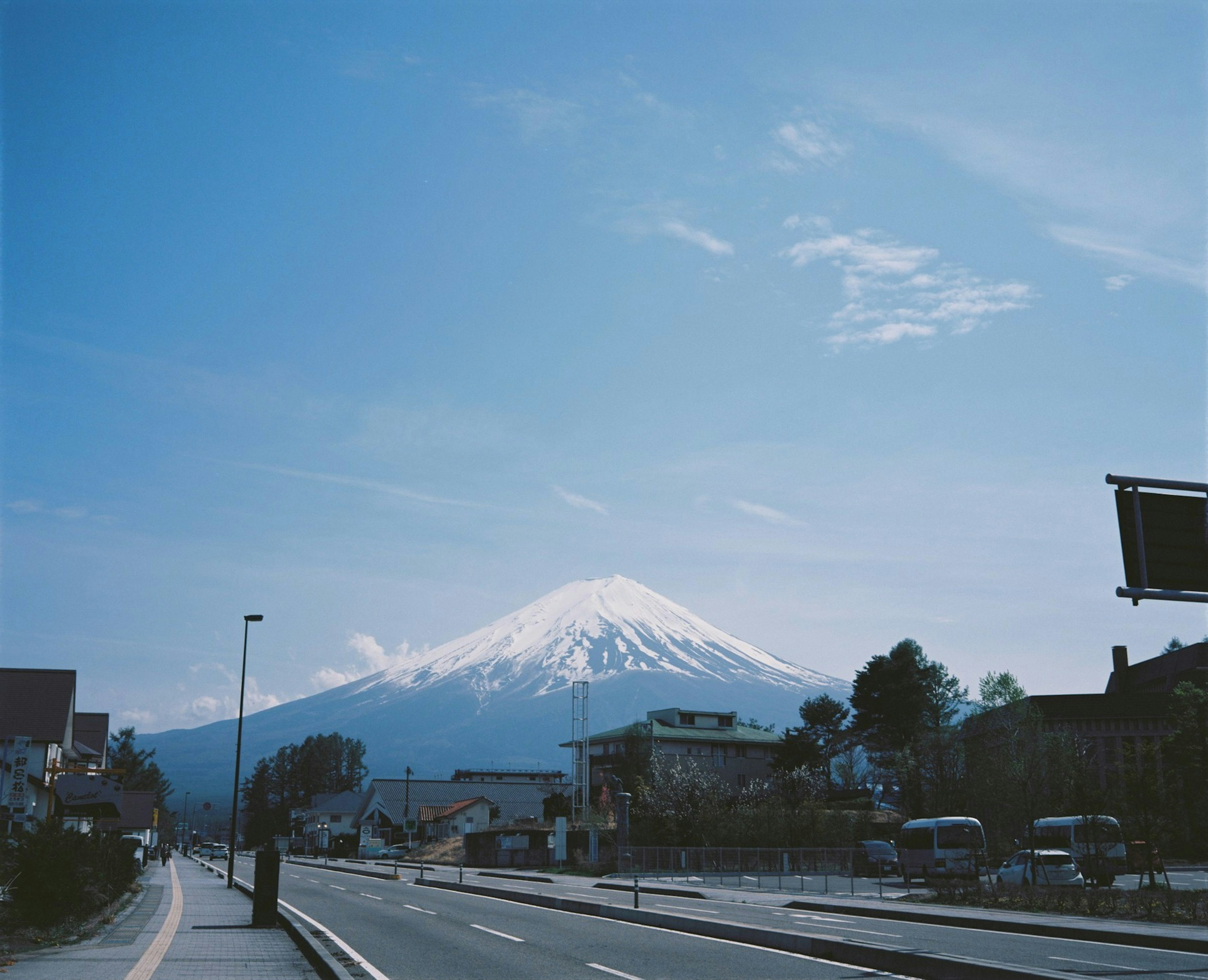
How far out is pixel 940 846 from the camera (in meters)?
43.0

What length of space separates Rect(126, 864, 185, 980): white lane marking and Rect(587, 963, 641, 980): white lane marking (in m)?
5.96

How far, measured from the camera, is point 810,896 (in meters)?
33.2

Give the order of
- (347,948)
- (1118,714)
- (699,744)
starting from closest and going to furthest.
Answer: (347,948) < (1118,714) < (699,744)

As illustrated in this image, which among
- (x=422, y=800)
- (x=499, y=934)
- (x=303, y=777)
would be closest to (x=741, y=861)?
(x=499, y=934)

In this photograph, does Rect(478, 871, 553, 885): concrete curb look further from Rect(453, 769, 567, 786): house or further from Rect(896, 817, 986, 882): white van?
Rect(453, 769, 567, 786): house

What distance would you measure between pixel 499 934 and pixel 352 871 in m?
42.3

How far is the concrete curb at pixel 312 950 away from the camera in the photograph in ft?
43.3

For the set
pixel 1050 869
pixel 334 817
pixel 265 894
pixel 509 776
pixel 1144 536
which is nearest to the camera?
pixel 1144 536

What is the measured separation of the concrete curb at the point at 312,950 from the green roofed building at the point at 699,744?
62042 mm

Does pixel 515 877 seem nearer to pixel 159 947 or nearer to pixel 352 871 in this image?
pixel 352 871

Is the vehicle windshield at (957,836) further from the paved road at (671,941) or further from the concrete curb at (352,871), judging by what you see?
the concrete curb at (352,871)

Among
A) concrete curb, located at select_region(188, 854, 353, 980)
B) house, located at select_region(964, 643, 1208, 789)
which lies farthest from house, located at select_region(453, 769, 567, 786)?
concrete curb, located at select_region(188, 854, 353, 980)

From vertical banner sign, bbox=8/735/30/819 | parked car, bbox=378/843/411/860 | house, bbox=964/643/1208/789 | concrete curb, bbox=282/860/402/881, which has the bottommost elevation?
parked car, bbox=378/843/411/860

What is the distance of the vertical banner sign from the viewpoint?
81.5 ft
